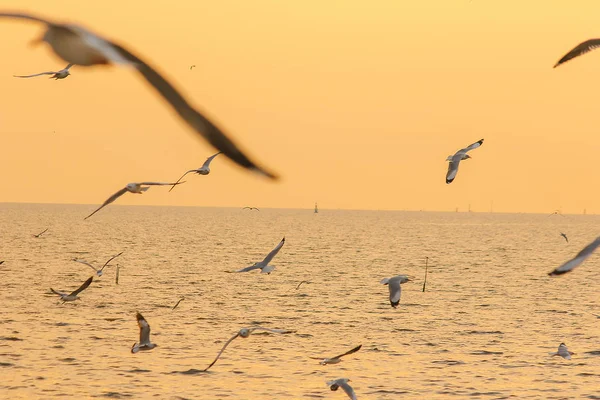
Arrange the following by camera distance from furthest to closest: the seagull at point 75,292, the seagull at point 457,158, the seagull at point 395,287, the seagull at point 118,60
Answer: the seagull at point 395,287, the seagull at point 75,292, the seagull at point 457,158, the seagull at point 118,60

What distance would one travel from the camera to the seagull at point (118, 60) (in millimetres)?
3289

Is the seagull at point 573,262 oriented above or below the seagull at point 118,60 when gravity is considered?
below

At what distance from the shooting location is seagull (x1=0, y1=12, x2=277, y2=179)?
10.8 ft

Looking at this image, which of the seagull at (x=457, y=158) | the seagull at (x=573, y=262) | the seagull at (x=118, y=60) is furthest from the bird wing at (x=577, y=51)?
the seagull at (x=118, y=60)

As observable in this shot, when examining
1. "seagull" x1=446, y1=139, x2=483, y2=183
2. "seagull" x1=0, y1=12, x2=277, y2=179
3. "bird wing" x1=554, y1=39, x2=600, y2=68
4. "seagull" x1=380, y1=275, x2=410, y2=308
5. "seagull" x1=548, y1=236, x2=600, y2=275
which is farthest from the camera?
"seagull" x1=380, y1=275, x2=410, y2=308

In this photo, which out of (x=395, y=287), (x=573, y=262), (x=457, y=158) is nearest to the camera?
(x=573, y=262)

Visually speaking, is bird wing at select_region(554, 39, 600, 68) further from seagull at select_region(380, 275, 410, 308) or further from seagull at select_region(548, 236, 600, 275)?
seagull at select_region(380, 275, 410, 308)

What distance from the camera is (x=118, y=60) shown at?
139 inches

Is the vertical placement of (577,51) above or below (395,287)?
above

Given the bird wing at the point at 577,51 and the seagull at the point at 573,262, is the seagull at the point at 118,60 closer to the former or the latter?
the seagull at the point at 573,262

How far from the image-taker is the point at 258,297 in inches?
2490

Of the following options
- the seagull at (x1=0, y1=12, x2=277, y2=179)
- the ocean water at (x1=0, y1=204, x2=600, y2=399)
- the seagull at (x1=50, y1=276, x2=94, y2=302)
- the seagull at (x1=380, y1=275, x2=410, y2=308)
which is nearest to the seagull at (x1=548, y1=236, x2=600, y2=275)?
the seagull at (x1=0, y1=12, x2=277, y2=179)

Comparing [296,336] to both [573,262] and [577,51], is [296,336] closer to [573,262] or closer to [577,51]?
[577,51]

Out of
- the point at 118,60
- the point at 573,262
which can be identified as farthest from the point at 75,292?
the point at 118,60
